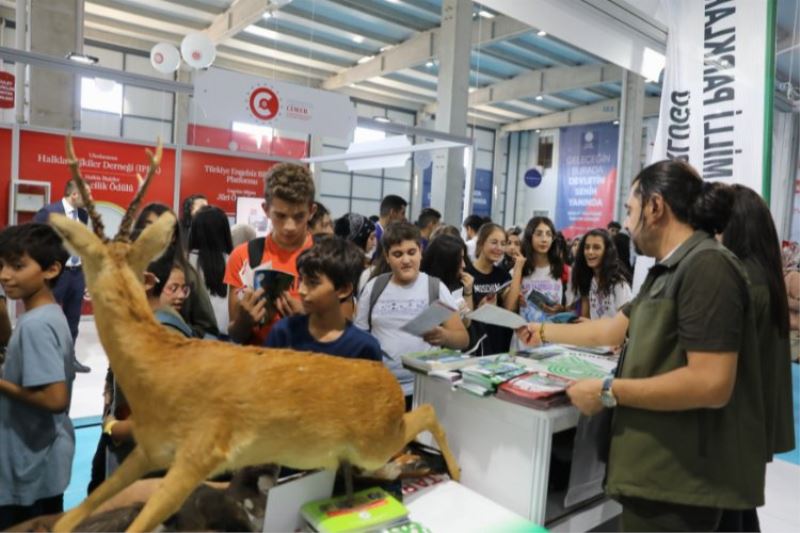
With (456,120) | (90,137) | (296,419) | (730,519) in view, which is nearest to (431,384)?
(296,419)

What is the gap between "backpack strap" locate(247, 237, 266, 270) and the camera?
5.68 feet

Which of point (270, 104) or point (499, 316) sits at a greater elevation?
point (270, 104)

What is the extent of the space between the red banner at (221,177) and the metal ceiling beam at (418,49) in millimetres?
4908

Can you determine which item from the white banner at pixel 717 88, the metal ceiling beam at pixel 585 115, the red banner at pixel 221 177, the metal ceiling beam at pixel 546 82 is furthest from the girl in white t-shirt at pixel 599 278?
the metal ceiling beam at pixel 585 115

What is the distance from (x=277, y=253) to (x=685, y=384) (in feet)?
3.84

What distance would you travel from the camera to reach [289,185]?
1572 mm

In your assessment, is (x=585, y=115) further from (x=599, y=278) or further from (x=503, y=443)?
(x=503, y=443)

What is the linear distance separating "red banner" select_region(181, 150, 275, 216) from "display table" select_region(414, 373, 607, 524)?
5.21m

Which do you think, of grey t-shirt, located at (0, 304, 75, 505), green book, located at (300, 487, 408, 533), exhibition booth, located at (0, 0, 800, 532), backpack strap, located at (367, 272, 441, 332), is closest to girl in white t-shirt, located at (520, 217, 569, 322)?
exhibition booth, located at (0, 0, 800, 532)

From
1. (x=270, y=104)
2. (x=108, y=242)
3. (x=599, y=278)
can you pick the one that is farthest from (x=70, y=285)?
(x=108, y=242)

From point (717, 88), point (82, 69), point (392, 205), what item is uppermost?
point (82, 69)

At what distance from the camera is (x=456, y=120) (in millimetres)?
7934

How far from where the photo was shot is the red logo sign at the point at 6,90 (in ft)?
20.9

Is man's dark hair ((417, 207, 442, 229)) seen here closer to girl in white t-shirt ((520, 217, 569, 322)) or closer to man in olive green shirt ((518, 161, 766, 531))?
girl in white t-shirt ((520, 217, 569, 322))
